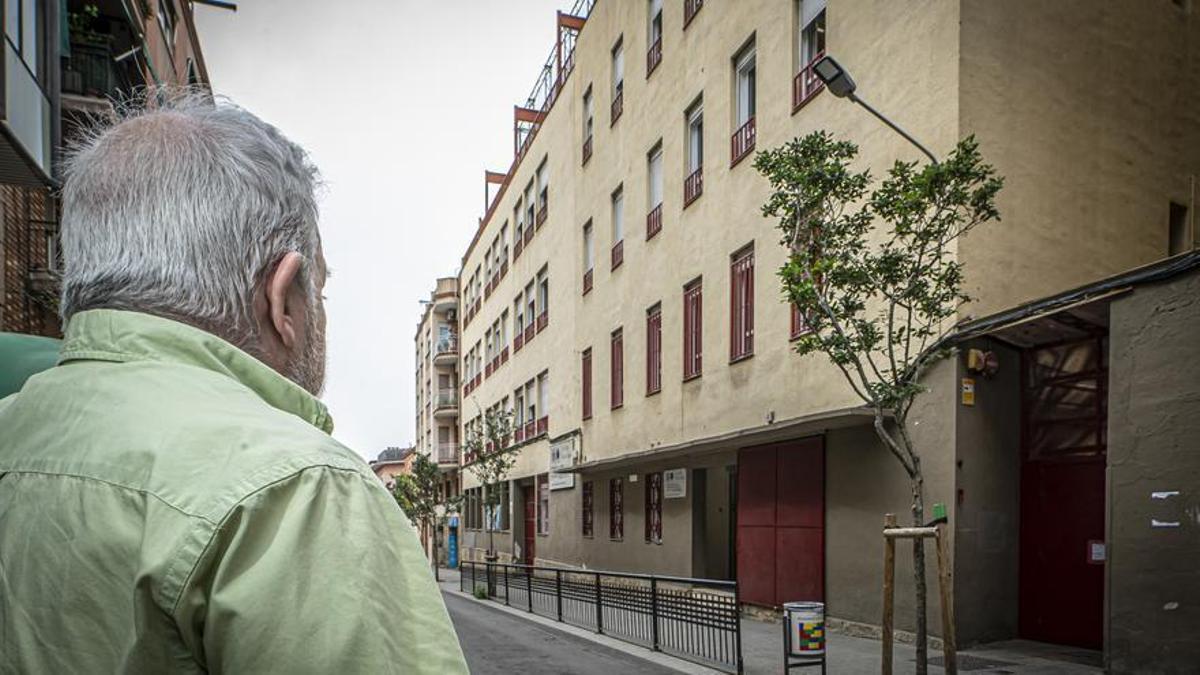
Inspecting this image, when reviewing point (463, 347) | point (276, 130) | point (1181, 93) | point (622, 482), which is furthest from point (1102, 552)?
point (463, 347)

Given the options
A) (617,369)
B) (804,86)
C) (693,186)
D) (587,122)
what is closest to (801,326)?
(804,86)

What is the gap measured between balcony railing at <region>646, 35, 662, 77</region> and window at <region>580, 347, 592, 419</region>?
8.70 metres

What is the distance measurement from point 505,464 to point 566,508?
15.3 ft

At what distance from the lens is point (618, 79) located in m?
24.9

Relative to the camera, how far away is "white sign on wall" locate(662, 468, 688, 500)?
19.2 meters

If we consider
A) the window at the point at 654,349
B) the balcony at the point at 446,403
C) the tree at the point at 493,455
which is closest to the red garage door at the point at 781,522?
the window at the point at 654,349

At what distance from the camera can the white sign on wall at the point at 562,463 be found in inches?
1065

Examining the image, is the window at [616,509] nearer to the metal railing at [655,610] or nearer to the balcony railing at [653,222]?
the metal railing at [655,610]

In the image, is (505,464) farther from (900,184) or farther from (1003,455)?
(900,184)

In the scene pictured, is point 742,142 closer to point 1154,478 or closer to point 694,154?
point 694,154

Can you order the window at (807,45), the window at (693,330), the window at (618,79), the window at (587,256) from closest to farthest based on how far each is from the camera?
the window at (807,45), the window at (693,330), the window at (618,79), the window at (587,256)

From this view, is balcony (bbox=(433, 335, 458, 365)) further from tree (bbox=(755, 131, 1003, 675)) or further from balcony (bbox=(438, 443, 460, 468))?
tree (bbox=(755, 131, 1003, 675))

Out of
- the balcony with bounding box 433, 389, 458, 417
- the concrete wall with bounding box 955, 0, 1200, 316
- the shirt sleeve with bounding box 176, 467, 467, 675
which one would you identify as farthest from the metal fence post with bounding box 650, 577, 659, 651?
the balcony with bounding box 433, 389, 458, 417

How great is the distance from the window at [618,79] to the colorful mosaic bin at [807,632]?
17.8 metres
